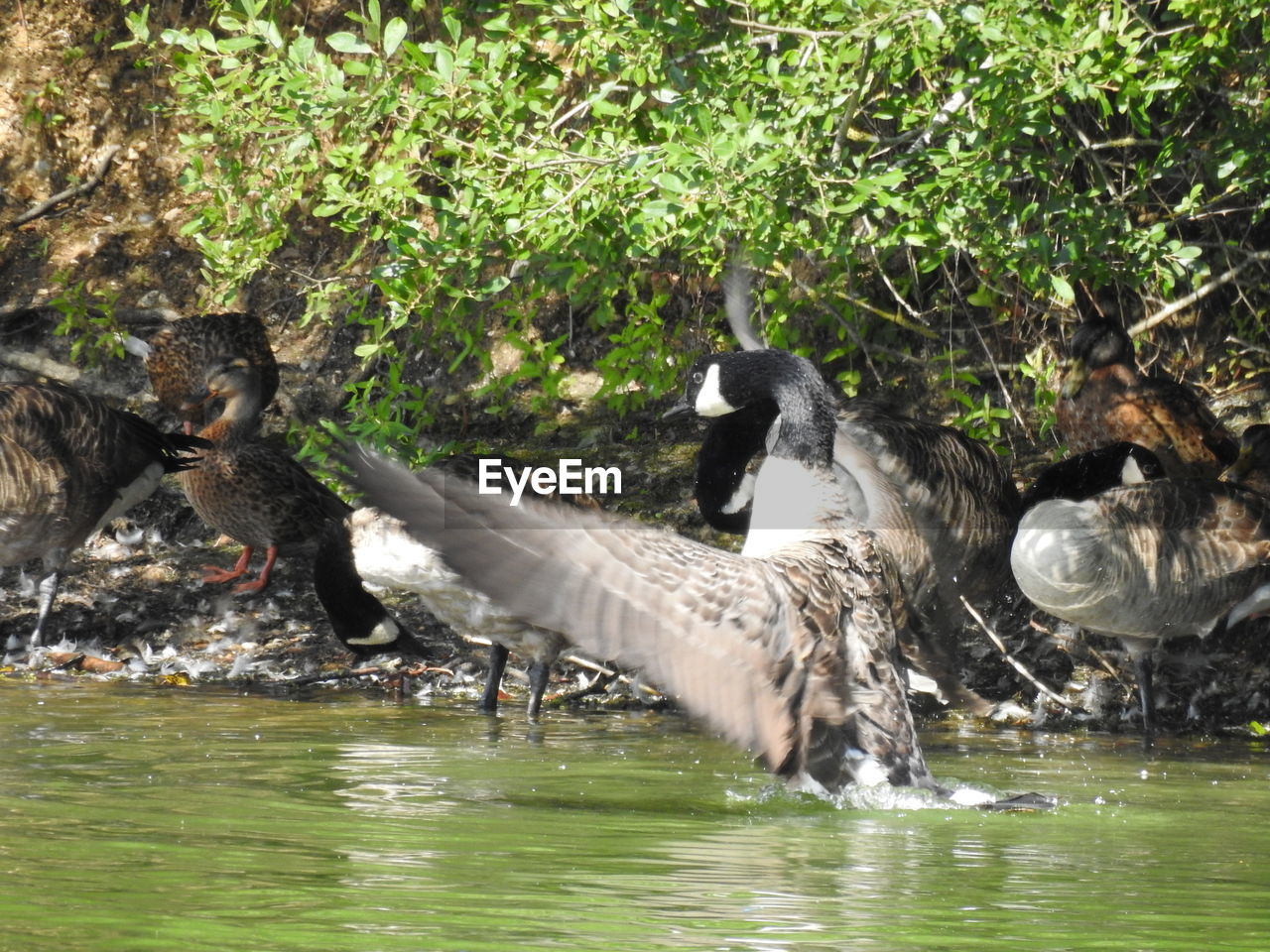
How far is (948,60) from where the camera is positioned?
9.41 meters

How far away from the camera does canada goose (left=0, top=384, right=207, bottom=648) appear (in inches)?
373

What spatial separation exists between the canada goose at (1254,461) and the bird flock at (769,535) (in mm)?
13

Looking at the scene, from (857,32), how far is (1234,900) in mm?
3392

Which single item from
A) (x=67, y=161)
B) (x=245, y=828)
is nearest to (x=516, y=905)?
(x=245, y=828)

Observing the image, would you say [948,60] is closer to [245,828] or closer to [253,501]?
[253,501]

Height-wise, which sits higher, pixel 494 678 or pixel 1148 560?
pixel 1148 560

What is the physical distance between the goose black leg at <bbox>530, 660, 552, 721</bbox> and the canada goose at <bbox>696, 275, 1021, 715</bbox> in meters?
1.16

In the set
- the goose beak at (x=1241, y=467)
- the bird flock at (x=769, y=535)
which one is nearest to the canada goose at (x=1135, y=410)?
the bird flock at (x=769, y=535)

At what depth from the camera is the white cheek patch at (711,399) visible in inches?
278

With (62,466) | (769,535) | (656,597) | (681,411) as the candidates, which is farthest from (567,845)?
(62,466)

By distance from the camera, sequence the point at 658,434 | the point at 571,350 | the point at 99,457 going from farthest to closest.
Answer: the point at 571,350 → the point at 658,434 → the point at 99,457

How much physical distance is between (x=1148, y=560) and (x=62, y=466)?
5.83 m

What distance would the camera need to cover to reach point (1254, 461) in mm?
8836

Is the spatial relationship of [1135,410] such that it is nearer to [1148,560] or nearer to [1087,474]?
[1087,474]
